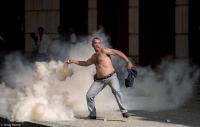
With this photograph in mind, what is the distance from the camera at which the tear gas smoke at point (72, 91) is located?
1091cm

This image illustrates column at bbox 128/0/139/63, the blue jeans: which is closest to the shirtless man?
the blue jeans

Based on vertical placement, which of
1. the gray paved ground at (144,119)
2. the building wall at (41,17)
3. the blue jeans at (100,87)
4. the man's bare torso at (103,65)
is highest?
the building wall at (41,17)

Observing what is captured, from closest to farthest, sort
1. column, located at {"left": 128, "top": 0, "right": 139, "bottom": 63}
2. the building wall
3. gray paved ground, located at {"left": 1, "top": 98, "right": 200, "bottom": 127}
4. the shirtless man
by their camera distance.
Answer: gray paved ground, located at {"left": 1, "top": 98, "right": 200, "bottom": 127} < the shirtless man < column, located at {"left": 128, "top": 0, "right": 139, "bottom": 63} < the building wall

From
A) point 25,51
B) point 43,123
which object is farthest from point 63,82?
point 25,51

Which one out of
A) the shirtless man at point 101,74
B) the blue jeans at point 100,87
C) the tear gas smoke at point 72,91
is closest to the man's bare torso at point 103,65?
the shirtless man at point 101,74

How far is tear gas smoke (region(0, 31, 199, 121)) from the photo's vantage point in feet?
35.8

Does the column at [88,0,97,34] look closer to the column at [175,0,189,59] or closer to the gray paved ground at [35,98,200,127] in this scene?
the column at [175,0,189,59]

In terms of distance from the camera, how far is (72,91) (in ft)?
40.9

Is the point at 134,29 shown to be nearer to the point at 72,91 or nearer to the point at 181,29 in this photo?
the point at 181,29

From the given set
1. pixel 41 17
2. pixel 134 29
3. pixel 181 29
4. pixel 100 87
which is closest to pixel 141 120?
pixel 100 87

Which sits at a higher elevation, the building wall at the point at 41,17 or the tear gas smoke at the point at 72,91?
the building wall at the point at 41,17

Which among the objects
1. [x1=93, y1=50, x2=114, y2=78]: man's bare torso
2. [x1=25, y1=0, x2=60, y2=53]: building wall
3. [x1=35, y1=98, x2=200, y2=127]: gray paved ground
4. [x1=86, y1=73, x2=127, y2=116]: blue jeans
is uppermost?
[x1=25, y1=0, x2=60, y2=53]: building wall

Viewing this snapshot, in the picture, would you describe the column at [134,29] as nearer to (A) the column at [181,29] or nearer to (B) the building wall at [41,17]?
(A) the column at [181,29]

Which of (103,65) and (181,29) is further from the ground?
(181,29)
